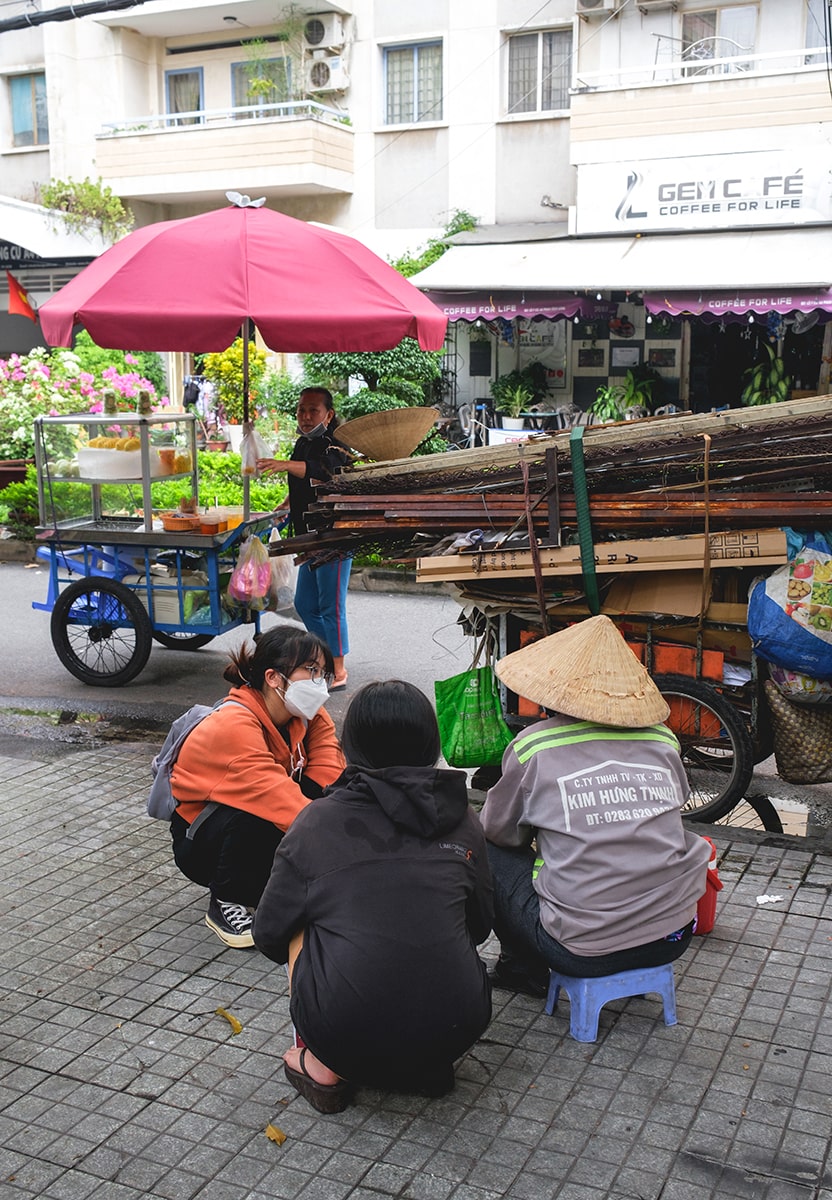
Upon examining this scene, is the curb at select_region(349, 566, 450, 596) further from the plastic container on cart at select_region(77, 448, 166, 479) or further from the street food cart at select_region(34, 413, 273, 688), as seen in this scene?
the plastic container on cart at select_region(77, 448, 166, 479)

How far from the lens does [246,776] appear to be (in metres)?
3.99

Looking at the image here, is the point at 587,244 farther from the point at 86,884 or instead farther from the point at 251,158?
the point at 86,884

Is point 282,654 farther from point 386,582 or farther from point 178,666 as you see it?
point 386,582

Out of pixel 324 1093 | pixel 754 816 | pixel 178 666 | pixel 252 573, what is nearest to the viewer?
pixel 324 1093

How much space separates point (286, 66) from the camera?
65.0ft

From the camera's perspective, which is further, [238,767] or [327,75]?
[327,75]

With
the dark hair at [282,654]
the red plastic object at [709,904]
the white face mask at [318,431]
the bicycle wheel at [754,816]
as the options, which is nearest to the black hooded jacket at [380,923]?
the dark hair at [282,654]

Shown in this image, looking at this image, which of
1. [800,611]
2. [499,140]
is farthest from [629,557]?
[499,140]

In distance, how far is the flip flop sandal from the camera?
3.21 metres

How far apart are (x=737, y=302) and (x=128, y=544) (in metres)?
9.24

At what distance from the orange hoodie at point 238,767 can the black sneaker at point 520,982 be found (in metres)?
0.85

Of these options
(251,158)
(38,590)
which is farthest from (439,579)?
(251,158)

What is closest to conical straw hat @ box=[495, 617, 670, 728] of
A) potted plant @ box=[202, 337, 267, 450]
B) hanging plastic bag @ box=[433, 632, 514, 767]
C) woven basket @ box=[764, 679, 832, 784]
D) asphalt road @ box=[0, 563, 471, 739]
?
hanging plastic bag @ box=[433, 632, 514, 767]

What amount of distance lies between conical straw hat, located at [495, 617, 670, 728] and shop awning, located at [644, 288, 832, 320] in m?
11.1
